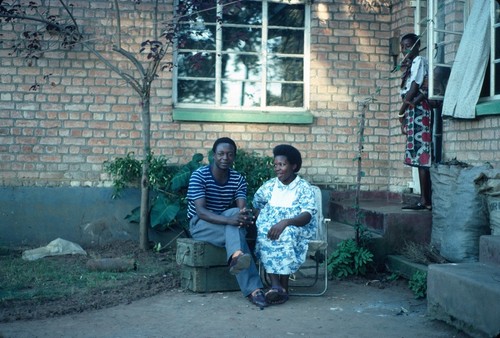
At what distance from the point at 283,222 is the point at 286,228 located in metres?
0.07

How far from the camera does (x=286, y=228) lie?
6.08 m

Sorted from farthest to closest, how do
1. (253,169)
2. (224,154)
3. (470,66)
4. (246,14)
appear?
(246,14)
(253,169)
(470,66)
(224,154)

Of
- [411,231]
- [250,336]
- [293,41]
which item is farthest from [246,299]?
[293,41]

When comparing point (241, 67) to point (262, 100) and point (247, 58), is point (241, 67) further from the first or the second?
point (262, 100)

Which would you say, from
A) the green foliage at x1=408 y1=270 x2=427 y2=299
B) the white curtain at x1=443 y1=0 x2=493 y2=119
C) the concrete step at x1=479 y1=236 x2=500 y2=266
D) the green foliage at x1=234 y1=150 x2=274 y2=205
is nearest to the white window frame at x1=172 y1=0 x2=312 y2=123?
the green foliage at x1=234 y1=150 x2=274 y2=205

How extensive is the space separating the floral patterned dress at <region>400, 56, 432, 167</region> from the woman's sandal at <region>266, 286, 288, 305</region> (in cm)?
239

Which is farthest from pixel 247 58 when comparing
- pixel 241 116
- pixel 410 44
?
pixel 410 44

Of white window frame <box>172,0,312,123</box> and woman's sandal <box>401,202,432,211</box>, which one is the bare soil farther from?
woman's sandal <box>401,202,432,211</box>

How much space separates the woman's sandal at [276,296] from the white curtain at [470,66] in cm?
260

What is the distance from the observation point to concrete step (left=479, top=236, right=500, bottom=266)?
17.7ft

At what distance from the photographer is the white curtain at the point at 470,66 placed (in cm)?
699

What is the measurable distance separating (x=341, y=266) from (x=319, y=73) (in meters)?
3.10

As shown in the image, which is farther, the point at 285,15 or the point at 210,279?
the point at 285,15

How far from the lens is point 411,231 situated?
7332 mm
